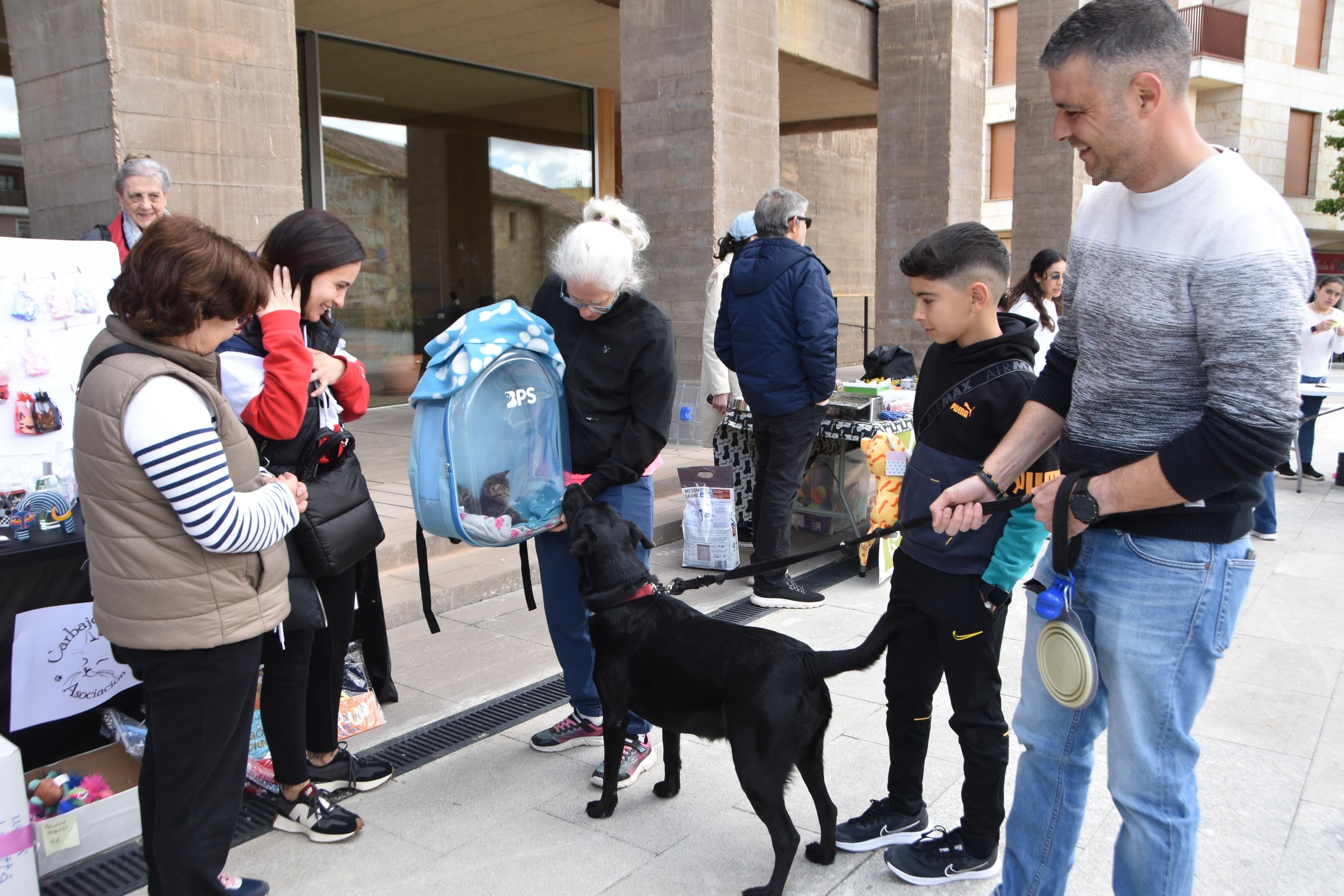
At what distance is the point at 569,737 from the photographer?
3.57 meters

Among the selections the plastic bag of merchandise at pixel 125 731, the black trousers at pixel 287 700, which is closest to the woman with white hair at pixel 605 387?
the black trousers at pixel 287 700

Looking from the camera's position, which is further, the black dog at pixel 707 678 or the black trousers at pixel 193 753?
the black dog at pixel 707 678

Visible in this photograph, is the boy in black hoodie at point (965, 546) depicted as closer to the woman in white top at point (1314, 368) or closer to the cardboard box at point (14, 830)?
the cardboard box at point (14, 830)

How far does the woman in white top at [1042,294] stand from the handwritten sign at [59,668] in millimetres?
5166

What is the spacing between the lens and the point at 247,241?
5480 millimetres

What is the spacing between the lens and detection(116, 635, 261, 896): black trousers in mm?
2195

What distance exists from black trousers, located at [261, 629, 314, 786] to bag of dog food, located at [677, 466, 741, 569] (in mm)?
3168

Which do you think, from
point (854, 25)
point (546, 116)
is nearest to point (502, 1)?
point (546, 116)

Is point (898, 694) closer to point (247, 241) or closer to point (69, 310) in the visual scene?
point (69, 310)

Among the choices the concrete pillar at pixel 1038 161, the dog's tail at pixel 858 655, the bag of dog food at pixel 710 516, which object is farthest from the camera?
the concrete pillar at pixel 1038 161

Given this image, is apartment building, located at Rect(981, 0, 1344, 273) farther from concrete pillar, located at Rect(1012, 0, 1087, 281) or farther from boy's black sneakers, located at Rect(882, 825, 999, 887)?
boy's black sneakers, located at Rect(882, 825, 999, 887)

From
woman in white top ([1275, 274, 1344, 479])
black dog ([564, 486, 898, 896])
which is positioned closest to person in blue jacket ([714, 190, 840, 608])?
black dog ([564, 486, 898, 896])

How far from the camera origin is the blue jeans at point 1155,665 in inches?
75.2

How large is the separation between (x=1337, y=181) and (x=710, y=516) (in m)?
29.3
